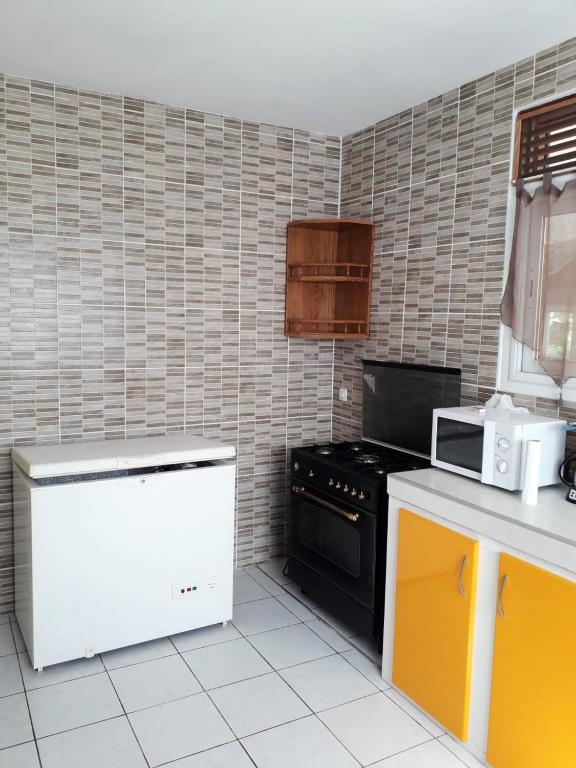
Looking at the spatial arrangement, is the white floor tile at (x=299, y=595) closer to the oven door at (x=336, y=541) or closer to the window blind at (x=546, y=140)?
the oven door at (x=336, y=541)

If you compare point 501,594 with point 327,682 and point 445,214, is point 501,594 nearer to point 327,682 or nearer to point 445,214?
point 327,682

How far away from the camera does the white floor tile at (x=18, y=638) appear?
270 cm

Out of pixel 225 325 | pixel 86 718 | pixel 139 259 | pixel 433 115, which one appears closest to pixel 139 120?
pixel 139 259

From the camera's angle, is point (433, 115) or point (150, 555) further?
point (433, 115)

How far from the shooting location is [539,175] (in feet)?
7.91

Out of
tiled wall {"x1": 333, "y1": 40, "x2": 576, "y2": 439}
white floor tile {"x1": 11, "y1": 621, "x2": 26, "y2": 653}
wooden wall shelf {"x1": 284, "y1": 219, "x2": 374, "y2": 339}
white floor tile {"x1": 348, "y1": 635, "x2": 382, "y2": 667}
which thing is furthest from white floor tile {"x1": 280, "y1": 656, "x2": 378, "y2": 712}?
wooden wall shelf {"x1": 284, "y1": 219, "x2": 374, "y2": 339}

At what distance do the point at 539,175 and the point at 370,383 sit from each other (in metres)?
1.37

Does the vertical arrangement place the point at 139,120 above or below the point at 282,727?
above

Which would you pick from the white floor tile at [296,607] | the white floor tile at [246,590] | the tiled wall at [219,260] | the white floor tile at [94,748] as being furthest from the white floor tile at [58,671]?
the white floor tile at [296,607]

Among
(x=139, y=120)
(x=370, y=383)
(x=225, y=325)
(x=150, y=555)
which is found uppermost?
(x=139, y=120)

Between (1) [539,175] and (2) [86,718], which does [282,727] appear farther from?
(1) [539,175]

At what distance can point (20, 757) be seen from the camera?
203 centimetres

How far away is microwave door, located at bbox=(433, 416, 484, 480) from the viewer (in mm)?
2305

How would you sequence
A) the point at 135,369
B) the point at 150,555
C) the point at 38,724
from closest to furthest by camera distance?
the point at 38,724, the point at 150,555, the point at 135,369
